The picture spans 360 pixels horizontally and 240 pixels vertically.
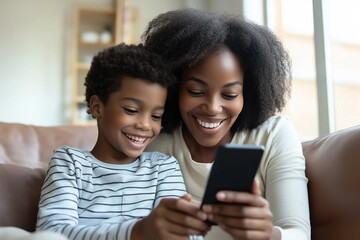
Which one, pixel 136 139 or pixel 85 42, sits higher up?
pixel 85 42

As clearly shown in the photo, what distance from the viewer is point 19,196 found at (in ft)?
3.90

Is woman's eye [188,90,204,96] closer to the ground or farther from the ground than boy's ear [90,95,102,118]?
farther from the ground

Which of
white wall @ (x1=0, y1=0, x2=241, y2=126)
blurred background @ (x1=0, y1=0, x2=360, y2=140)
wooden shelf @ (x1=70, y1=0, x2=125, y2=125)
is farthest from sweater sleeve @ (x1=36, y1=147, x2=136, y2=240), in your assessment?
white wall @ (x1=0, y1=0, x2=241, y2=126)

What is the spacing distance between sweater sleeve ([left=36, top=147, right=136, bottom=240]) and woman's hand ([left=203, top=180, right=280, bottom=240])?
19 cm

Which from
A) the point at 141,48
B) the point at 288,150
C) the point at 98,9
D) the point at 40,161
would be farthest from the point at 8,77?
the point at 288,150

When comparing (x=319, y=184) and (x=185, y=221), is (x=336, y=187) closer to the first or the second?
(x=319, y=184)

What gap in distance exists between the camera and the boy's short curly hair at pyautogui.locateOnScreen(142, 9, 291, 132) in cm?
118

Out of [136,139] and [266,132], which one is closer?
[136,139]

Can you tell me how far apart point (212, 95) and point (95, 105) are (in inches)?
12.6

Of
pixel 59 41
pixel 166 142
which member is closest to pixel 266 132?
pixel 166 142

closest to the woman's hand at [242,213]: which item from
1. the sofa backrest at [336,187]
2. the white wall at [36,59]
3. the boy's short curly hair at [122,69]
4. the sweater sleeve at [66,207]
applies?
the sweater sleeve at [66,207]

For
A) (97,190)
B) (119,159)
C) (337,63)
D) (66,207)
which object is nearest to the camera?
(66,207)

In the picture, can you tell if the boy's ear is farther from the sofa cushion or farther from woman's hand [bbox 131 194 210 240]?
woman's hand [bbox 131 194 210 240]

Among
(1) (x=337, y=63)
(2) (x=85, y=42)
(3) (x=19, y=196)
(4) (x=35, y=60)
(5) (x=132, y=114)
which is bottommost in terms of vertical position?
(3) (x=19, y=196)
